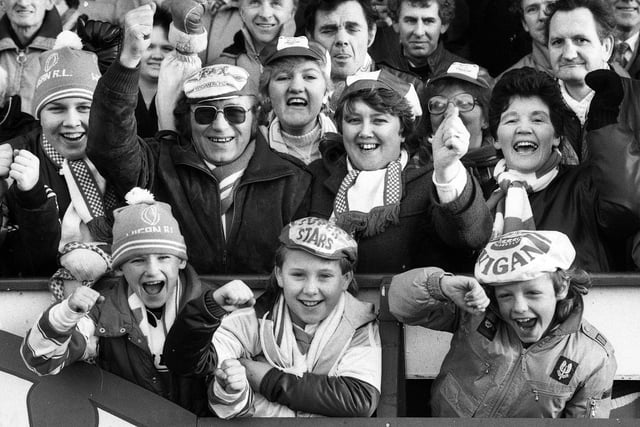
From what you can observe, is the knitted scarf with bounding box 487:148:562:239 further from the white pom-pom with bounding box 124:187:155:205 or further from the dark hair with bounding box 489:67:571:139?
the white pom-pom with bounding box 124:187:155:205

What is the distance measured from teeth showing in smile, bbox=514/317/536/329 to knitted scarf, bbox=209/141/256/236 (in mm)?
1443

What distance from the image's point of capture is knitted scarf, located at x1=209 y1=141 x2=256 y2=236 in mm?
7238

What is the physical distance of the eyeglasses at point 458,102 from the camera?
7715 mm

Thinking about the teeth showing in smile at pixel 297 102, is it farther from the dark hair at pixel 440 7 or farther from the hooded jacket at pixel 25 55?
the hooded jacket at pixel 25 55

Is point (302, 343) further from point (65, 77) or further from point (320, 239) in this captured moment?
point (65, 77)

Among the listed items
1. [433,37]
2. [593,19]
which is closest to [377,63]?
[433,37]

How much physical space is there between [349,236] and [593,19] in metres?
1.85

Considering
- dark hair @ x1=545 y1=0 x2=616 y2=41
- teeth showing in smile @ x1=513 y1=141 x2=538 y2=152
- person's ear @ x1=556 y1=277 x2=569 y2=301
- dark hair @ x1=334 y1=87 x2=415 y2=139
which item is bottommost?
person's ear @ x1=556 y1=277 x2=569 y2=301

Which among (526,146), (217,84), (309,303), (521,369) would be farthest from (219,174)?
(521,369)

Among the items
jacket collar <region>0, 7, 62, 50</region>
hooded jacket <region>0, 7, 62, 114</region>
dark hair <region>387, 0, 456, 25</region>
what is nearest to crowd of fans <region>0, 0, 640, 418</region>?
hooded jacket <region>0, 7, 62, 114</region>

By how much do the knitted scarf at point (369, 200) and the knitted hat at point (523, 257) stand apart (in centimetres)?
69

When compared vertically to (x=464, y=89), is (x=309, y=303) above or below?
below

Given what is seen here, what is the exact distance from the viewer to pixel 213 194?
7.24 meters

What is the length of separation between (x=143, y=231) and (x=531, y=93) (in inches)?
69.9
